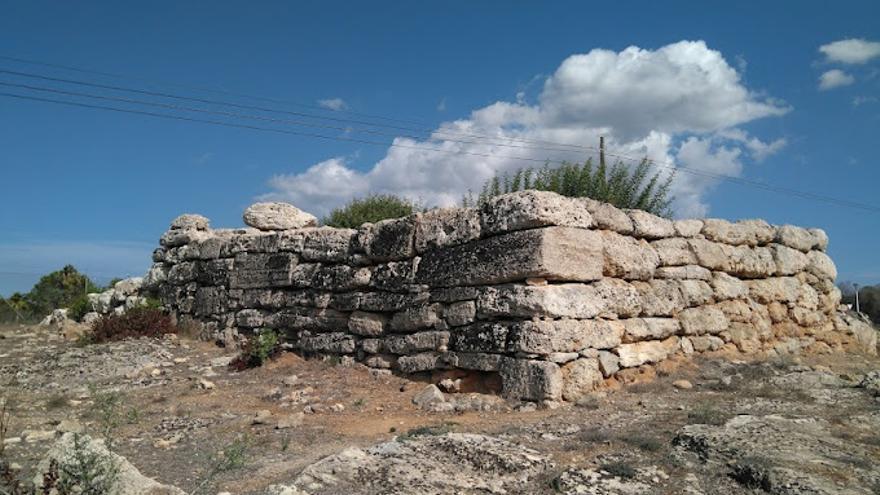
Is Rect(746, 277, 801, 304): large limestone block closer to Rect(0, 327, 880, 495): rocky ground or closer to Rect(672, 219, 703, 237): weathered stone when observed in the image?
Rect(0, 327, 880, 495): rocky ground

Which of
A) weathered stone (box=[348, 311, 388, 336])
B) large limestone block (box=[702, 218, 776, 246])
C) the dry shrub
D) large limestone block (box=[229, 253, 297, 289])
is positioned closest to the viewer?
weathered stone (box=[348, 311, 388, 336])

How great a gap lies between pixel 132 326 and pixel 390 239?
5.66m

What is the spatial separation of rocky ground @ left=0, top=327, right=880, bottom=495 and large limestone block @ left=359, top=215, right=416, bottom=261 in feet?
4.92

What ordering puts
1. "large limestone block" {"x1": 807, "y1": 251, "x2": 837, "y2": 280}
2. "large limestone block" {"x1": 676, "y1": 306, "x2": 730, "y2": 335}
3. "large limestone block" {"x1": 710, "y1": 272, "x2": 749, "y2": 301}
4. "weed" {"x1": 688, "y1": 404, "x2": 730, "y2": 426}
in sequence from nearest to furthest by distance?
"weed" {"x1": 688, "y1": 404, "x2": 730, "y2": 426}, "large limestone block" {"x1": 676, "y1": 306, "x2": 730, "y2": 335}, "large limestone block" {"x1": 710, "y1": 272, "x2": 749, "y2": 301}, "large limestone block" {"x1": 807, "y1": 251, "x2": 837, "y2": 280}

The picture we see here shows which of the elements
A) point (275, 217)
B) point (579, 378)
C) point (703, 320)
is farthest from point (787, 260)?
point (275, 217)

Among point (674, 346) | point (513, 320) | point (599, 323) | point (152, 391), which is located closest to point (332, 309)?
point (152, 391)

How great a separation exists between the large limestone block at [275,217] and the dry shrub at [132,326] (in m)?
2.29

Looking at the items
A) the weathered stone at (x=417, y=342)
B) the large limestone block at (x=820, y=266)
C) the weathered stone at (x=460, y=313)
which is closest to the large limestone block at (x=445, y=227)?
the weathered stone at (x=460, y=313)

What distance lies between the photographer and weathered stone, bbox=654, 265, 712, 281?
8.47 metres

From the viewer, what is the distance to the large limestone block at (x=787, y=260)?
1052 cm

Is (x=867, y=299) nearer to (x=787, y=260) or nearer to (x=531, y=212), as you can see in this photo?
(x=787, y=260)

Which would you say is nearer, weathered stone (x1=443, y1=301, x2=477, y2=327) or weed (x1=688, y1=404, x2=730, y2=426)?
weed (x1=688, y1=404, x2=730, y2=426)

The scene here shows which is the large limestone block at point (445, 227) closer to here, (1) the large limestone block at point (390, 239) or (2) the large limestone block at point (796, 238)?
(1) the large limestone block at point (390, 239)

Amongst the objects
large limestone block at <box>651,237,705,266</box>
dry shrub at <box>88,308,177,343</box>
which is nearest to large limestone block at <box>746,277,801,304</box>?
large limestone block at <box>651,237,705,266</box>
